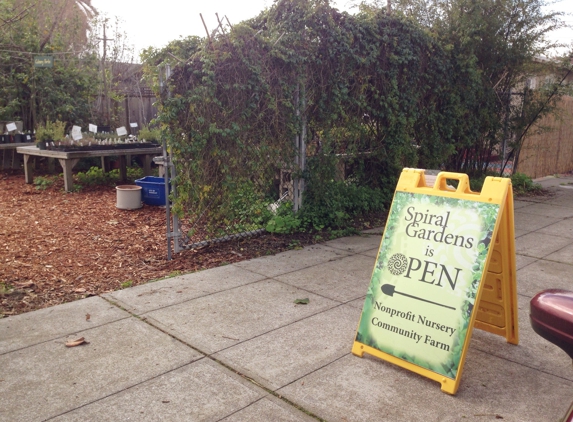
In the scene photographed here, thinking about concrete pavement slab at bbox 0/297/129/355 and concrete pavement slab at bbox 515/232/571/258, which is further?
concrete pavement slab at bbox 515/232/571/258

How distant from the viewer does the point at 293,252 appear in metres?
5.95

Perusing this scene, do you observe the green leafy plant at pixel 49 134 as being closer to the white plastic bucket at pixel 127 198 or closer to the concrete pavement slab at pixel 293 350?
the white plastic bucket at pixel 127 198

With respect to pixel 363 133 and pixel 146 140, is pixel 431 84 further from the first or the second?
pixel 146 140

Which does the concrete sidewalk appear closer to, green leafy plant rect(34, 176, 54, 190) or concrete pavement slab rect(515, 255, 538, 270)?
concrete pavement slab rect(515, 255, 538, 270)

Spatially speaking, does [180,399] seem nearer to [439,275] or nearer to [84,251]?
[439,275]

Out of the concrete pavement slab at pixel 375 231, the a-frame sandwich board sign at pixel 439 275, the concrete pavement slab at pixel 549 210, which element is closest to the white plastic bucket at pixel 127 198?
the concrete pavement slab at pixel 375 231

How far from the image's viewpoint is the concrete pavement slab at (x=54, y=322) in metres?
3.63

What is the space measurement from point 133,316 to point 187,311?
16.5 inches

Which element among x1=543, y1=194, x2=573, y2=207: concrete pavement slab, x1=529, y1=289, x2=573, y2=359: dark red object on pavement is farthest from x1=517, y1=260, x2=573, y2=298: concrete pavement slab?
x1=543, y1=194, x2=573, y2=207: concrete pavement slab

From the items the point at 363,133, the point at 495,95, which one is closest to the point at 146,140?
the point at 363,133

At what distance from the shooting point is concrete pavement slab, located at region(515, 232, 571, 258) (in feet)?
20.0

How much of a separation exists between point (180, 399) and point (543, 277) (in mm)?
3911

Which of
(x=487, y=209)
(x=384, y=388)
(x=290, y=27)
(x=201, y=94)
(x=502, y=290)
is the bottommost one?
(x=384, y=388)

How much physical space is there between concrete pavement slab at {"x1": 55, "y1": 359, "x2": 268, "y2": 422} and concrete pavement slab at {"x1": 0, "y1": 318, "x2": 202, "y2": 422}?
85 mm
